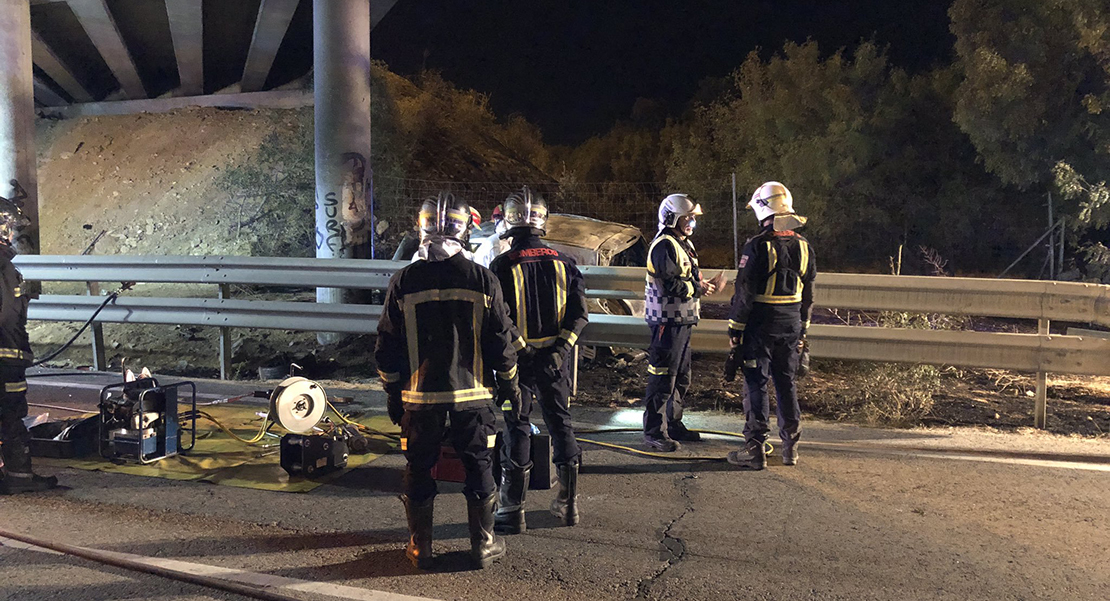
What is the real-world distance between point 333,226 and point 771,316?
24.2 ft

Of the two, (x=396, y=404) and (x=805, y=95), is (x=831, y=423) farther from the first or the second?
(x=805, y=95)

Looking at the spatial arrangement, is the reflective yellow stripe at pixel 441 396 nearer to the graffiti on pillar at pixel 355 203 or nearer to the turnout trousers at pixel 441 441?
the turnout trousers at pixel 441 441

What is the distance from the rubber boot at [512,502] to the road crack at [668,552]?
79 cm

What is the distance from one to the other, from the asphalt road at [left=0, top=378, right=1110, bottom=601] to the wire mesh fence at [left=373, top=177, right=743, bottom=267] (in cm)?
1078

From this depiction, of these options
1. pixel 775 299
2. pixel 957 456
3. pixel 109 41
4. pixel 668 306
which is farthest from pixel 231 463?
pixel 109 41

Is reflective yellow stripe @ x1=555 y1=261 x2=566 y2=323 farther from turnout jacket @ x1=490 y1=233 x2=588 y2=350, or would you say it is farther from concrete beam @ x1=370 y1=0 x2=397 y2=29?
concrete beam @ x1=370 y1=0 x2=397 y2=29

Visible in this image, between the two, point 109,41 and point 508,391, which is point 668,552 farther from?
point 109,41

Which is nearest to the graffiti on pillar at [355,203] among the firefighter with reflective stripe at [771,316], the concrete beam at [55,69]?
the firefighter with reflective stripe at [771,316]

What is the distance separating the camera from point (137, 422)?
19.0 ft

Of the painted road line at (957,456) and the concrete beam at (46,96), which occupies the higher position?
the concrete beam at (46,96)

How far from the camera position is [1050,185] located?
16656mm

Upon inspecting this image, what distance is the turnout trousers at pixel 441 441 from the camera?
13.2 ft

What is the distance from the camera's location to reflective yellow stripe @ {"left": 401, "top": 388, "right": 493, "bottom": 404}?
13.1 feet

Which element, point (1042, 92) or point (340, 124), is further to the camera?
point (1042, 92)
